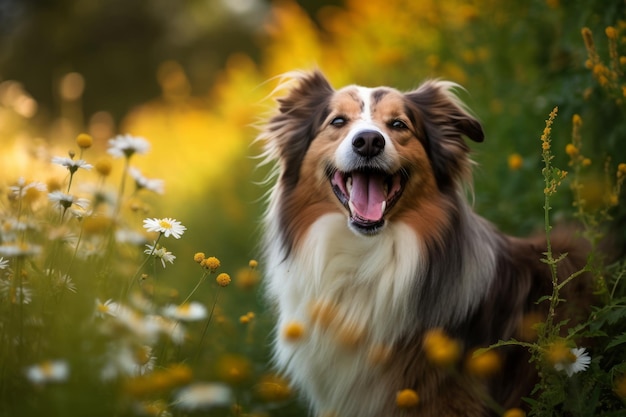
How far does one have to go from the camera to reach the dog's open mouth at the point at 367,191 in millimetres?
3736

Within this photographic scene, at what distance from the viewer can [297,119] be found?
4.33m

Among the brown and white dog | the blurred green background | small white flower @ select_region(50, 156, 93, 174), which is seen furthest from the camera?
the blurred green background

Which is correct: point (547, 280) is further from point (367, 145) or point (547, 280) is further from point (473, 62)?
point (473, 62)

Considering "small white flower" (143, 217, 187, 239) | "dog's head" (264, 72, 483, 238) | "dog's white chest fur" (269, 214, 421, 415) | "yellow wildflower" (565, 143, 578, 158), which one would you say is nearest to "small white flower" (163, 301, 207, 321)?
"small white flower" (143, 217, 187, 239)

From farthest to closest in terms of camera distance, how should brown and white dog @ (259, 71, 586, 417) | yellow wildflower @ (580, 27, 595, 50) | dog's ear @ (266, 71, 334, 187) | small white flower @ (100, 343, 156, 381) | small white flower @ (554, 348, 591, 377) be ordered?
dog's ear @ (266, 71, 334, 187) < yellow wildflower @ (580, 27, 595, 50) < brown and white dog @ (259, 71, 586, 417) < small white flower @ (554, 348, 591, 377) < small white flower @ (100, 343, 156, 381)

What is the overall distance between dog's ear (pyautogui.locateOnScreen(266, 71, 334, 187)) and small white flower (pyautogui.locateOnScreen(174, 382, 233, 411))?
171 cm

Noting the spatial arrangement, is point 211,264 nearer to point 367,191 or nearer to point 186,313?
point 186,313

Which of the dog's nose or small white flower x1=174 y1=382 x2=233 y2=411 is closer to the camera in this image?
small white flower x1=174 y1=382 x2=233 y2=411

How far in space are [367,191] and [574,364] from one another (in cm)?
141

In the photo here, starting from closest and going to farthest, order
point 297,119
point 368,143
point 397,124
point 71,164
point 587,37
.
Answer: point 71,164, point 368,143, point 587,37, point 397,124, point 297,119

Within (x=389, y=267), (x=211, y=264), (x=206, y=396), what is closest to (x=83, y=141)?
(x=211, y=264)

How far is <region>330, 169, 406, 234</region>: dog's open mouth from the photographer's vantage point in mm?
3736

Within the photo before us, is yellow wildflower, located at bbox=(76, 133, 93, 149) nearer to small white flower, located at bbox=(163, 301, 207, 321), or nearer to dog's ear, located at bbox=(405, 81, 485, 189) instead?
small white flower, located at bbox=(163, 301, 207, 321)

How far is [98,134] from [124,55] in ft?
43.3
